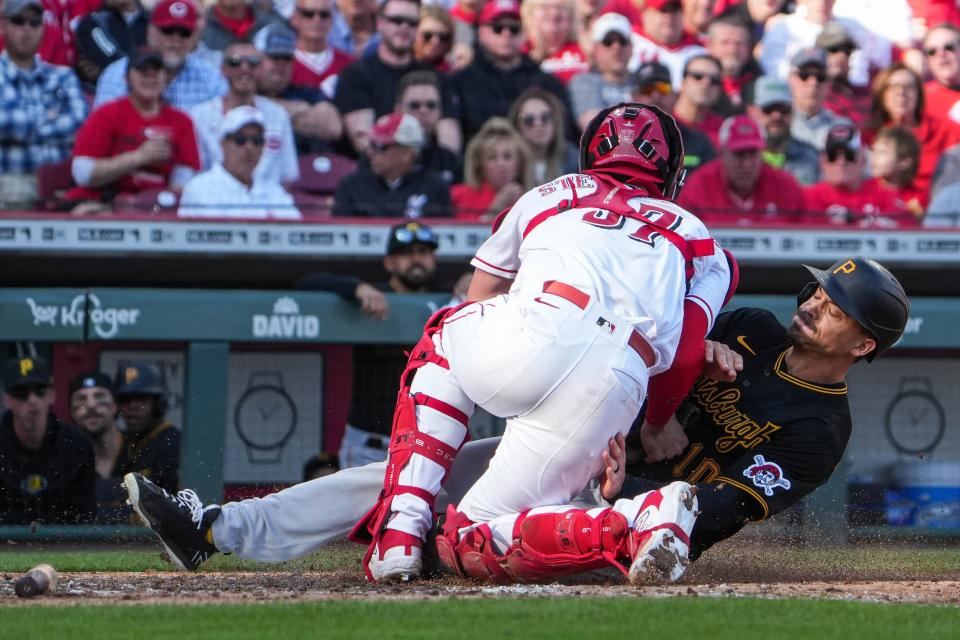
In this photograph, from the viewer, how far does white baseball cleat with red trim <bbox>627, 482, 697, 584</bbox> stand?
3.96m

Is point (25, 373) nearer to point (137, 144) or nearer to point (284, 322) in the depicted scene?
point (284, 322)

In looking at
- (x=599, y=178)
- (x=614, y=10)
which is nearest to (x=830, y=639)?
(x=599, y=178)

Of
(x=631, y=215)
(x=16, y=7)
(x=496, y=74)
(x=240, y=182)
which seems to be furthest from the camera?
(x=496, y=74)

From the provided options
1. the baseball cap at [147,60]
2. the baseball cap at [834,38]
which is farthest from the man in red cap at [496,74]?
the baseball cap at [834,38]

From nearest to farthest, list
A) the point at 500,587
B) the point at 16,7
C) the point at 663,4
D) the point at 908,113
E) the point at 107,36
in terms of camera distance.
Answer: the point at 500,587 < the point at 16,7 < the point at 107,36 < the point at 908,113 < the point at 663,4

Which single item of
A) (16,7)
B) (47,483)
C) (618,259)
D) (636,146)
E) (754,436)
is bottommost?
(47,483)

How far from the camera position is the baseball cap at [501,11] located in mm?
9406

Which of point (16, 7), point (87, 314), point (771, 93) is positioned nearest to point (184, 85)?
point (16, 7)

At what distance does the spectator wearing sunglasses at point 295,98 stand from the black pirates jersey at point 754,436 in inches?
170

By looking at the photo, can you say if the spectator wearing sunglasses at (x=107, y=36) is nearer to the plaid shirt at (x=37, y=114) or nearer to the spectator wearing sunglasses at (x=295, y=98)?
the plaid shirt at (x=37, y=114)

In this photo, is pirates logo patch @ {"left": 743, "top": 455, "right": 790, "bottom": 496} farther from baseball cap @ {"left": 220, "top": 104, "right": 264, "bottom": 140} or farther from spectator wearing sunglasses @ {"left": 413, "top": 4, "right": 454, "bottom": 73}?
spectator wearing sunglasses @ {"left": 413, "top": 4, "right": 454, "bottom": 73}

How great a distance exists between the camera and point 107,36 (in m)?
8.99

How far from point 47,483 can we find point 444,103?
3606 millimetres

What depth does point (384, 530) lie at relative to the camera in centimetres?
449
